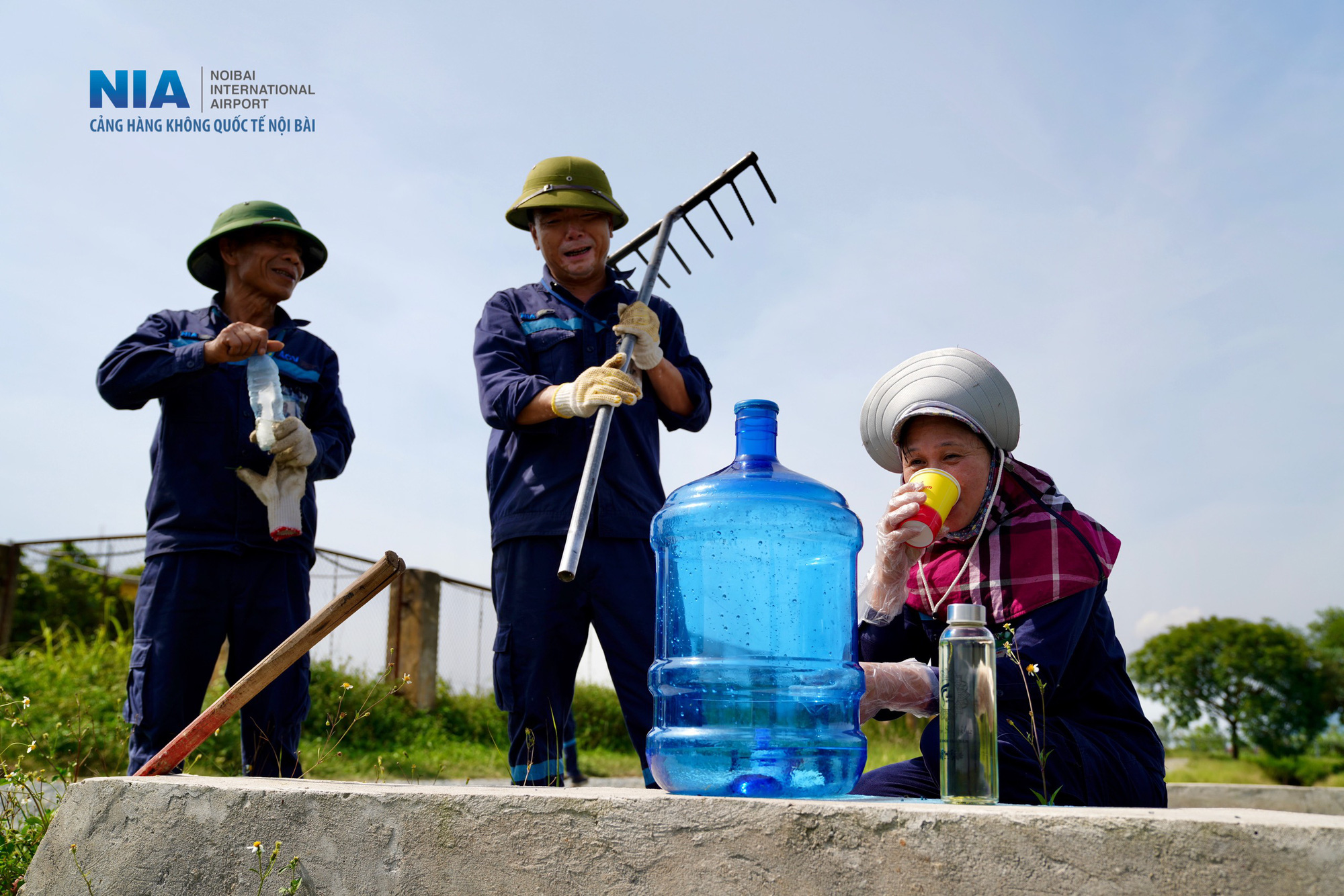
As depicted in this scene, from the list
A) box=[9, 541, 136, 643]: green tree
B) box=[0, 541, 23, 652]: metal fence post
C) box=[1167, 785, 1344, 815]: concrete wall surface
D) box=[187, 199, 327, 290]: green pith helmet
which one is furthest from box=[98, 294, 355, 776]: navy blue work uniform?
box=[0, 541, 23, 652]: metal fence post

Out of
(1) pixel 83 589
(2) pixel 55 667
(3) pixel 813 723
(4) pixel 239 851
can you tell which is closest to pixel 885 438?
(3) pixel 813 723

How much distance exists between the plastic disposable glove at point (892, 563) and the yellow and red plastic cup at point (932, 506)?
0.04 ft

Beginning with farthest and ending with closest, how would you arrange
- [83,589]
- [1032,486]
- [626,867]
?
[83,589] < [1032,486] < [626,867]

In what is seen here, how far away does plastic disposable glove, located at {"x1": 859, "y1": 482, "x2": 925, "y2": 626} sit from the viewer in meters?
2.17

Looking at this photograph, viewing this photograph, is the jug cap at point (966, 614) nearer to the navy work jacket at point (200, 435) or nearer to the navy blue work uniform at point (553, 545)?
the navy blue work uniform at point (553, 545)

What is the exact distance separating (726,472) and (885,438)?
2.01 ft

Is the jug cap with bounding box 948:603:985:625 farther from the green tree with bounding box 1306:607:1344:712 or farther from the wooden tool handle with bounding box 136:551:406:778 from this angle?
the green tree with bounding box 1306:607:1344:712

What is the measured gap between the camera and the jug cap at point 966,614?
1749 millimetres

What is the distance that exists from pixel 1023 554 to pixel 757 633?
637mm

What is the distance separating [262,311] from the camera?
401 cm

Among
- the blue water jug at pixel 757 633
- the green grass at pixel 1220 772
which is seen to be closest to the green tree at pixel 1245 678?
the green grass at pixel 1220 772

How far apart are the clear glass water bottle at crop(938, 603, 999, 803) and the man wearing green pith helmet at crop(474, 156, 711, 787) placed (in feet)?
5.18

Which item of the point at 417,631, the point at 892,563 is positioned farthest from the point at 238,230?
the point at 417,631

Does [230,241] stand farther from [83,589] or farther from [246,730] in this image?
[83,589]
